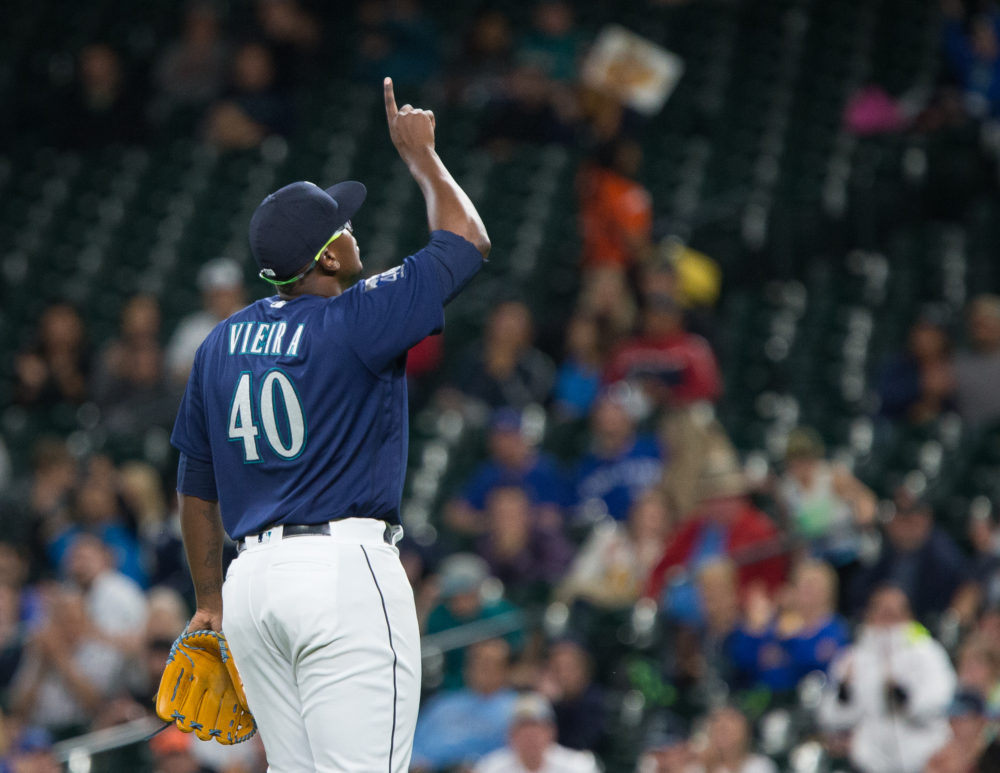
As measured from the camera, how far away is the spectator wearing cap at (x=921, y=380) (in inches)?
374

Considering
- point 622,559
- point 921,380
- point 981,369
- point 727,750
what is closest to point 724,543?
point 622,559

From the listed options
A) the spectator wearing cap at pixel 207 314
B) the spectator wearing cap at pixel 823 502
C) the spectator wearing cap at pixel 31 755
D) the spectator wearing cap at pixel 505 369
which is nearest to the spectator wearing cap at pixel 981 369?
the spectator wearing cap at pixel 823 502

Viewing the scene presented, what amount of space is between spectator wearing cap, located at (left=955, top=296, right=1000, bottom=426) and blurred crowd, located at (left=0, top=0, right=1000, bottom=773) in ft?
0.06

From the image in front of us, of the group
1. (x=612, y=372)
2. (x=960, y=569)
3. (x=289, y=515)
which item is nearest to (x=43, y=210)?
(x=612, y=372)

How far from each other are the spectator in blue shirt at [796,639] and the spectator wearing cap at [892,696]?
298mm

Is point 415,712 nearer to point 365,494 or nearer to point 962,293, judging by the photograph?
point 365,494

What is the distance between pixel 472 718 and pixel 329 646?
158 inches

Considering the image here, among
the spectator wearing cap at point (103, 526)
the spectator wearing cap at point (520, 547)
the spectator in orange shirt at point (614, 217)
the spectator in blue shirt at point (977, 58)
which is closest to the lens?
the spectator wearing cap at point (520, 547)

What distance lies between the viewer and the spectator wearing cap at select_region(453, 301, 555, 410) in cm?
990

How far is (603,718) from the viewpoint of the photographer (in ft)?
24.3

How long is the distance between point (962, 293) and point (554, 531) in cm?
377

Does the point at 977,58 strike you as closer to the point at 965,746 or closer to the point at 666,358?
the point at 666,358

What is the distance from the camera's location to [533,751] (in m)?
6.93

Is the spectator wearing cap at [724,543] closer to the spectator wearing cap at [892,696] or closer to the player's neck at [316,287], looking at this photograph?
the spectator wearing cap at [892,696]
